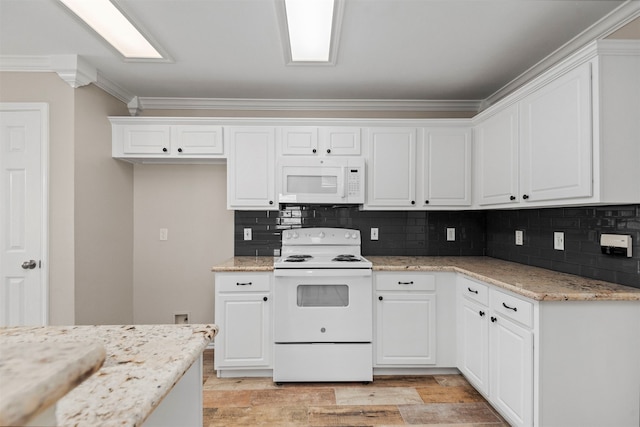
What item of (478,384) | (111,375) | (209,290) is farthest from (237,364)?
(111,375)

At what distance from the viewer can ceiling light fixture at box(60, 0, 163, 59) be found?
6.51 feet

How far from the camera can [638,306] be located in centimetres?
177

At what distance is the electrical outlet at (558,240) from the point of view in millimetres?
2441

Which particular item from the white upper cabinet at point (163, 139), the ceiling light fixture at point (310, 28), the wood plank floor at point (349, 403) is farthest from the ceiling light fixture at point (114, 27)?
the wood plank floor at point (349, 403)

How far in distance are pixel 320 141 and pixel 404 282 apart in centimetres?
139

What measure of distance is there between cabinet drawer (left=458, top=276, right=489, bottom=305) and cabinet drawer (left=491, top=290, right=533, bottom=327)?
0.09 metres

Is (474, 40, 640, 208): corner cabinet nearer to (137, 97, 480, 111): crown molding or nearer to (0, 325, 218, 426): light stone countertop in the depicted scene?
(137, 97, 480, 111): crown molding

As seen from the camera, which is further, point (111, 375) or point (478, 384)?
point (478, 384)

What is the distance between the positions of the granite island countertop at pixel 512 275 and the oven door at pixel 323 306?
0.20 metres

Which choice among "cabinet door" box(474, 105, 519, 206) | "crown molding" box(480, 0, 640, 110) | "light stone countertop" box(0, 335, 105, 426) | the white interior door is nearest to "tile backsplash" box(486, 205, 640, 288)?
"cabinet door" box(474, 105, 519, 206)

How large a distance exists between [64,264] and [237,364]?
1490 mm

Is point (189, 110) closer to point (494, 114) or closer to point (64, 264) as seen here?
point (64, 264)

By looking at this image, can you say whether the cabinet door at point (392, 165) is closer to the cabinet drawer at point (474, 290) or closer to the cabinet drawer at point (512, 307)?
the cabinet drawer at point (474, 290)

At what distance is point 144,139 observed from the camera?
310 cm
